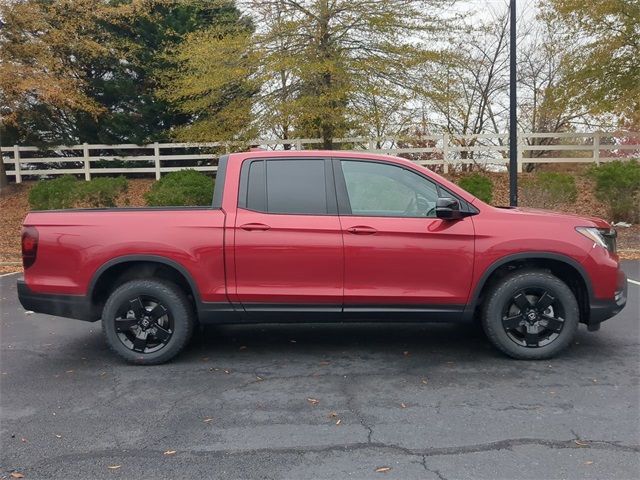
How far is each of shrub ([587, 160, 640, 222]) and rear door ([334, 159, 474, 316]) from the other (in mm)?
11168

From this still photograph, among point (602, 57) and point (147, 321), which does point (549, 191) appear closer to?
point (602, 57)

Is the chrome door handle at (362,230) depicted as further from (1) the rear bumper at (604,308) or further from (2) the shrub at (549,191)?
(2) the shrub at (549,191)

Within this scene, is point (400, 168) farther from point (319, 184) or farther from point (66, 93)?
point (66, 93)

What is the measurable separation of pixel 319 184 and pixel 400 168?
723 millimetres

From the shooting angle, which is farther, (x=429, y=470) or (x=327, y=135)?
(x=327, y=135)

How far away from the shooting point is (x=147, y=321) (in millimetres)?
4836

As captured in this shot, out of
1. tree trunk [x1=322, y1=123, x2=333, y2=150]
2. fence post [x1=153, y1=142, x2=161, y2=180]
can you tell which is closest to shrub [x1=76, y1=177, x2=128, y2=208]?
tree trunk [x1=322, y1=123, x2=333, y2=150]

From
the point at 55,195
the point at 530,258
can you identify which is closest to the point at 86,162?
the point at 55,195

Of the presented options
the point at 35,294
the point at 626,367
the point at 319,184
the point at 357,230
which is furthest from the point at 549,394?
the point at 35,294

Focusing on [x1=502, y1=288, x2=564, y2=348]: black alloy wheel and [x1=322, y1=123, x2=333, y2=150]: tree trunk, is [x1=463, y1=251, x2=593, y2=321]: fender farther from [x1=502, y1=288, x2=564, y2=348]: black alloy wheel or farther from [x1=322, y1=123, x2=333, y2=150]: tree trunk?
[x1=322, y1=123, x2=333, y2=150]: tree trunk

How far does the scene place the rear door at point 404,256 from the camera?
463cm

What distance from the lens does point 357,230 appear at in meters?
4.63

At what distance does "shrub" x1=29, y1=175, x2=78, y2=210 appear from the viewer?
1415cm

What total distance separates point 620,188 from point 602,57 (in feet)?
15.9
